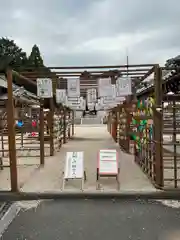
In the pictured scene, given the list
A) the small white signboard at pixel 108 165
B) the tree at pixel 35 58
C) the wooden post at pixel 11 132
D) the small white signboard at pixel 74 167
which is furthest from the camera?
the tree at pixel 35 58

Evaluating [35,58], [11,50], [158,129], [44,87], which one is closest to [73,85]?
[44,87]

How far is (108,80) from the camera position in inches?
347

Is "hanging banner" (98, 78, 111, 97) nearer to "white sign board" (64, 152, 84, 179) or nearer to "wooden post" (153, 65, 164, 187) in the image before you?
"white sign board" (64, 152, 84, 179)

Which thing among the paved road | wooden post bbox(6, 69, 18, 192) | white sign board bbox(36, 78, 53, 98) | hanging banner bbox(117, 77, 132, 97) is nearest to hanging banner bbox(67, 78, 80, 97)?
white sign board bbox(36, 78, 53, 98)

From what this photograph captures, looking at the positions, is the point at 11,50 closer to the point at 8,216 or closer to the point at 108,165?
the point at 108,165

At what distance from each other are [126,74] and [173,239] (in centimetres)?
584

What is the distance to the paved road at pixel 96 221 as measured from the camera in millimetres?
3990

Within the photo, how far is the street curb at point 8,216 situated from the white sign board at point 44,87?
13.5 feet

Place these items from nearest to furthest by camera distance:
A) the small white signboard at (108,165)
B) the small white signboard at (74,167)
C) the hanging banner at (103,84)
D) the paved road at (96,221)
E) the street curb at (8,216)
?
the paved road at (96,221), the street curb at (8,216), the small white signboard at (74,167), the small white signboard at (108,165), the hanging banner at (103,84)

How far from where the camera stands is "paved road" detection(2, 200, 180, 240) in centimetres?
399

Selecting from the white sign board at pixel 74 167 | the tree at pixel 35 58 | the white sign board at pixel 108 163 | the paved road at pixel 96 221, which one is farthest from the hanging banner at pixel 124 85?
the tree at pixel 35 58

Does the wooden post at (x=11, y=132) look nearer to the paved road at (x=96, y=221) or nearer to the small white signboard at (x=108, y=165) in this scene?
the paved road at (x=96, y=221)

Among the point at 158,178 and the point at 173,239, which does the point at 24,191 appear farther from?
the point at 173,239

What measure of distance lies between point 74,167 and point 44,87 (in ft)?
10.2
